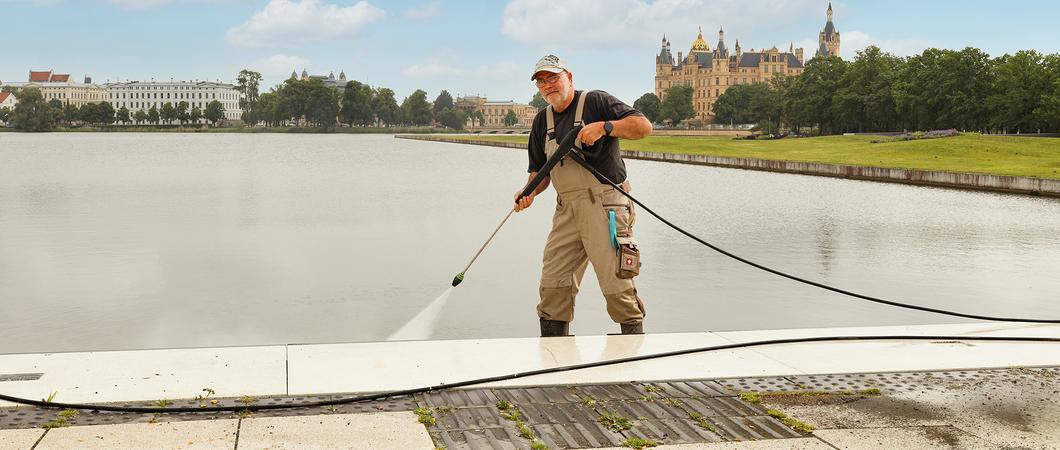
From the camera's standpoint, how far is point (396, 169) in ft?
180

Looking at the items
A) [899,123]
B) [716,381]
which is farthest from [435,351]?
[899,123]

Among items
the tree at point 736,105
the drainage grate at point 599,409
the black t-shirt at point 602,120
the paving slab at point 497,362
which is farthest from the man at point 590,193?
the tree at point 736,105

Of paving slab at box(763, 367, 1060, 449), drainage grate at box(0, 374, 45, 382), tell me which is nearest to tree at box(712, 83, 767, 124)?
paving slab at box(763, 367, 1060, 449)

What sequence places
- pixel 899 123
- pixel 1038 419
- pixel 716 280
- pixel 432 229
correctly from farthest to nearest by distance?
1. pixel 899 123
2. pixel 432 229
3. pixel 716 280
4. pixel 1038 419

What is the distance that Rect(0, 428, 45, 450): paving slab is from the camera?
4.75 m

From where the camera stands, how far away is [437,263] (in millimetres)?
16547

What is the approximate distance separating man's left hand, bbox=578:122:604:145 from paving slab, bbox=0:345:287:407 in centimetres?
236

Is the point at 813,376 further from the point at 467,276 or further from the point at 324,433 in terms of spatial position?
the point at 467,276

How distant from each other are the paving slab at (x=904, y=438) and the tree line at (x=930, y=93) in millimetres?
74101

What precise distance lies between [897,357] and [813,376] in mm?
894

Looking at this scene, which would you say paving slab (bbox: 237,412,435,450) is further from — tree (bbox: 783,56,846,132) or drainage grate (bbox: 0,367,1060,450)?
tree (bbox: 783,56,846,132)

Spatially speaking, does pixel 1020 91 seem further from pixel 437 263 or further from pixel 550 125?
pixel 550 125

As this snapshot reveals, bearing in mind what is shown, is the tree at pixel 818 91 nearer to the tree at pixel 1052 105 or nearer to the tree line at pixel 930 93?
the tree line at pixel 930 93

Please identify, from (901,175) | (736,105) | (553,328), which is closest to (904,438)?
(553,328)
